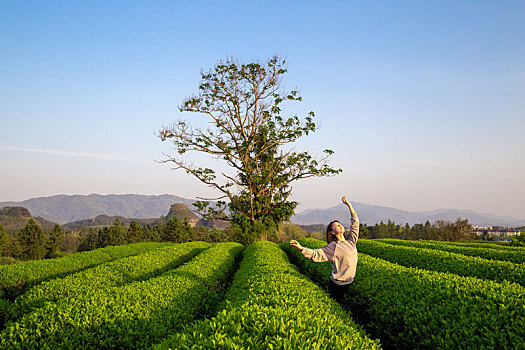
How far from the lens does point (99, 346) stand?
400 centimetres

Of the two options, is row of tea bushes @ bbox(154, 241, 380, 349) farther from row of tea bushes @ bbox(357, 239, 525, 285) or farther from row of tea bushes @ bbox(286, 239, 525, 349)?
row of tea bushes @ bbox(357, 239, 525, 285)

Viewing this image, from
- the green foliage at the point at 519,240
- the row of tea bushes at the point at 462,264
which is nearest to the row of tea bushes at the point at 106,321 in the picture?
the row of tea bushes at the point at 462,264

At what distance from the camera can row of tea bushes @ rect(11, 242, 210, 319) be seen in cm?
628

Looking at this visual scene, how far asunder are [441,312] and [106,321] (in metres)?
5.33

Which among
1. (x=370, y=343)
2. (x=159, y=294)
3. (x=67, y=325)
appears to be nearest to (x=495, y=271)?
(x=370, y=343)

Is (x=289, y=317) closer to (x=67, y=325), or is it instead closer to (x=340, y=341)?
(x=340, y=341)

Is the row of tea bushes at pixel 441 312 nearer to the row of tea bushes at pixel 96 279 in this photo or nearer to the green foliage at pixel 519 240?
the row of tea bushes at pixel 96 279

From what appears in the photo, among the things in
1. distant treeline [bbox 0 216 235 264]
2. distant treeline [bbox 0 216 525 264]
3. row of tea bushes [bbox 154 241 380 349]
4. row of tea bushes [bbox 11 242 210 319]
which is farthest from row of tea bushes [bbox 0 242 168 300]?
distant treeline [bbox 0 216 235 264]

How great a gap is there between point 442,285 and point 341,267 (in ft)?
6.18

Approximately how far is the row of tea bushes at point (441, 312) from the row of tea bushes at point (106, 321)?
374cm

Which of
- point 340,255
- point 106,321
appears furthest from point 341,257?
point 106,321

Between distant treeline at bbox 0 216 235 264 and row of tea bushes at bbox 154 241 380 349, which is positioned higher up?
Result: row of tea bushes at bbox 154 241 380 349

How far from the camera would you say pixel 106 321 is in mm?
4250

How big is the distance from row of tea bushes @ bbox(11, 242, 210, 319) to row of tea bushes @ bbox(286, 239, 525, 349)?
21.1ft
